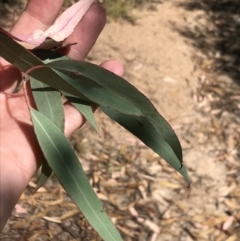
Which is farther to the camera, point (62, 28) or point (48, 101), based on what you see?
point (62, 28)

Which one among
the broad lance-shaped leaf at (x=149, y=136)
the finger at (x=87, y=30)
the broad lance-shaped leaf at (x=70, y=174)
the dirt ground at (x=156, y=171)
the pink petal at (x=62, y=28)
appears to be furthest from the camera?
the dirt ground at (x=156, y=171)

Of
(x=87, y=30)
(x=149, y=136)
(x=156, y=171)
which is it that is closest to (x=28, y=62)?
(x=149, y=136)

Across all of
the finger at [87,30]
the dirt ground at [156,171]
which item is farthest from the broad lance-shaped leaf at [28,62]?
the dirt ground at [156,171]

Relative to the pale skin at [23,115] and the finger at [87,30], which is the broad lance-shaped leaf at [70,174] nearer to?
the pale skin at [23,115]

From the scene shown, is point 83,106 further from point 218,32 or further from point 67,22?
point 218,32

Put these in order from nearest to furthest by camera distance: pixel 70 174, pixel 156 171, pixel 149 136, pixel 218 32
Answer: pixel 70 174, pixel 149 136, pixel 156 171, pixel 218 32

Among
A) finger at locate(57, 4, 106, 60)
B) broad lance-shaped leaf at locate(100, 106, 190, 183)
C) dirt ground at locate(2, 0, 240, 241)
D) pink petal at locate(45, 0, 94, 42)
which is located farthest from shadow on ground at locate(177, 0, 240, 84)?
broad lance-shaped leaf at locate(100, 106, 190, 183)
